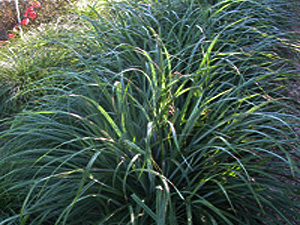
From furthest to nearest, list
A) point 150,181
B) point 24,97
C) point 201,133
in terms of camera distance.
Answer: point 24,97
point 201,133
point 150,181

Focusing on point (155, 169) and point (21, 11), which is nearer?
point (155, 169)

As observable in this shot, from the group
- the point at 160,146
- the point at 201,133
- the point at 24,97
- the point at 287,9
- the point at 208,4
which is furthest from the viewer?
the point at 287,9

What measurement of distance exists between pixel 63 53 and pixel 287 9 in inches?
105

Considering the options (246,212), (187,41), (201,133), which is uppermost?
(187,41)

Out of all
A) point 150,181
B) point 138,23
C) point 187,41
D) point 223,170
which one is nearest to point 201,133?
point 223,170

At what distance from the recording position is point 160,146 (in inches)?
85.3

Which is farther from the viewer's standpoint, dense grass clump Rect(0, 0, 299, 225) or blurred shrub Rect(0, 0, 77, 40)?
blurred shrub Rect(0, 0, 77, 40)

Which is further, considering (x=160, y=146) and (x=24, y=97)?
(x=24, y=97)

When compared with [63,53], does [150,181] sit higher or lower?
lower

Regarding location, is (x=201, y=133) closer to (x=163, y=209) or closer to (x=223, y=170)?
(x=223, y=170)

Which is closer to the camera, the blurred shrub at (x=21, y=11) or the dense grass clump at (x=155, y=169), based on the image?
the dense grass clump at (x=155, y=169)

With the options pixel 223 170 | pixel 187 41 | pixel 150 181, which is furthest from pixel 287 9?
pixel 150 181

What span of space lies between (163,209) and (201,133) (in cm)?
66

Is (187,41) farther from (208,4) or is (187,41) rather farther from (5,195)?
(5,195)
